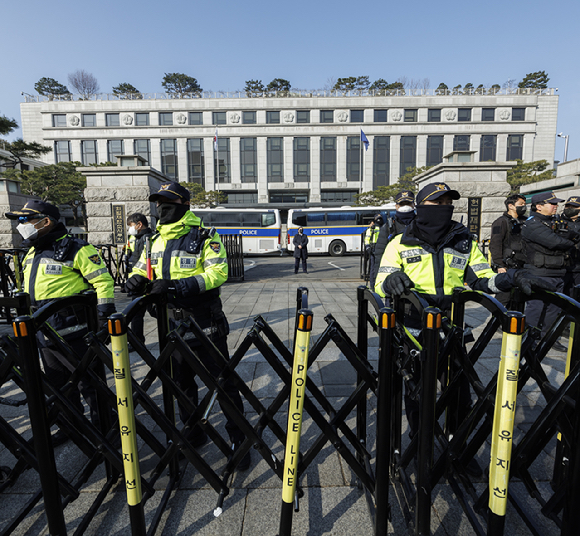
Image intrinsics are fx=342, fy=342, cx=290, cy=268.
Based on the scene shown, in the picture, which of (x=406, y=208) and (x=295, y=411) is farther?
(x=406, y=208)

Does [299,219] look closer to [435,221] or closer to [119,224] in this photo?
[119,224]

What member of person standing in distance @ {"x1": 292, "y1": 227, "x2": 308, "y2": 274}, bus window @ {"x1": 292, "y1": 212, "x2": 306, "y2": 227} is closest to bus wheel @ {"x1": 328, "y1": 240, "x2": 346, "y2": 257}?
bus window @ {"x1": 292, "y1": 212, "x2": 306, "y2": 227}

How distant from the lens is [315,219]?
22.1 metres

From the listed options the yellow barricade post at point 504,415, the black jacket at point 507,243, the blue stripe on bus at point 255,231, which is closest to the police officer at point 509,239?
the black jacket at point 507,243

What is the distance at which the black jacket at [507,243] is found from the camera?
525 centimetres

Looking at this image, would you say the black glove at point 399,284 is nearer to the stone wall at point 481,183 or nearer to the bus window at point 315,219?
the stone wall at point 481,183

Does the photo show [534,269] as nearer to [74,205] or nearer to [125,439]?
[125,439]

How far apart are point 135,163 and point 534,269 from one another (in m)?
11.7

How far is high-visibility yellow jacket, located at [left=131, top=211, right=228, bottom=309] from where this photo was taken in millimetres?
2625

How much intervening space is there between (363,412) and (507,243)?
14.4ft

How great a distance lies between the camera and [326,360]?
4211 millimetres

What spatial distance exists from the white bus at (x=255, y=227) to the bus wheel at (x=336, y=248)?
131 inches

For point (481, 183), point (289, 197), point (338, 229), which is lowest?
point (338, 229)

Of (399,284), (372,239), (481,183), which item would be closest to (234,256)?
(372,239)
